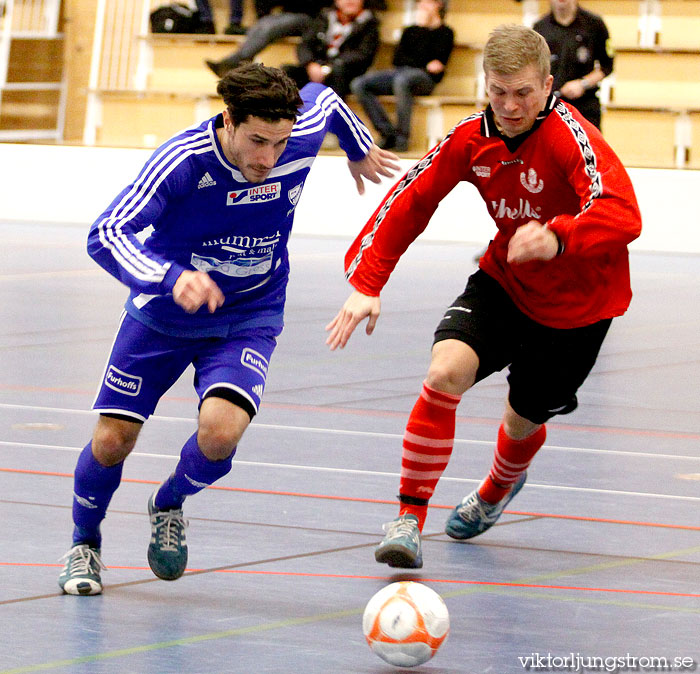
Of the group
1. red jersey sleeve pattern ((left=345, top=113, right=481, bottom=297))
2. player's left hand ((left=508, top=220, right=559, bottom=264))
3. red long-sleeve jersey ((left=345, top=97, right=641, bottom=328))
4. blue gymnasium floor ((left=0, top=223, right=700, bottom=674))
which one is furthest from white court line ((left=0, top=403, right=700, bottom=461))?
player's left hand ((left=508, top=220, right=559, bottom=264))

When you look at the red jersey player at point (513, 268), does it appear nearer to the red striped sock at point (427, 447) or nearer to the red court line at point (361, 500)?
the red striped sock at point (427, 447)

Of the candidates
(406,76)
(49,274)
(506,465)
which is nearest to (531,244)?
(506,465)

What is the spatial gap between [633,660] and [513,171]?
169 cm

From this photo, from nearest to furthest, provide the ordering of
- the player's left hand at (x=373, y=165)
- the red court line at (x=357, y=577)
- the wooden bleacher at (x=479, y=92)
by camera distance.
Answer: the red court line at (x=357, y=577) → the player's left hand at (x=373, y=165) → the wooden bleacher at (x=479, y=92)

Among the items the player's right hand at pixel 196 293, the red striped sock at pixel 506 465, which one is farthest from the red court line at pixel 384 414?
the player's right hand at pixel 196 293

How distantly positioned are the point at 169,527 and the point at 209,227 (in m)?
0.90

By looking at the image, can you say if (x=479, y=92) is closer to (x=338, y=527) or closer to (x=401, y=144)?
(x=401, y=144)

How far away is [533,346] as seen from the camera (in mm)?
4719

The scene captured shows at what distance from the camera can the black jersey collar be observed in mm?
4504

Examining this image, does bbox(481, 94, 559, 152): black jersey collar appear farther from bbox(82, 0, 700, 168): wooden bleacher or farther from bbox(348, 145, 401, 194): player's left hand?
bbox(82, 0, 700, 168): wooden bleacher

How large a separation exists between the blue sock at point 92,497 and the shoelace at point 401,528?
0.84 metres

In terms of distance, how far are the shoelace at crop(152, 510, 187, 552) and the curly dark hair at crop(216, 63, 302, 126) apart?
3.80ft

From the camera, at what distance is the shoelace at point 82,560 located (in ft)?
13.2

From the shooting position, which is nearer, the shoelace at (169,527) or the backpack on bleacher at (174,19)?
the shoelace at (169,527)
